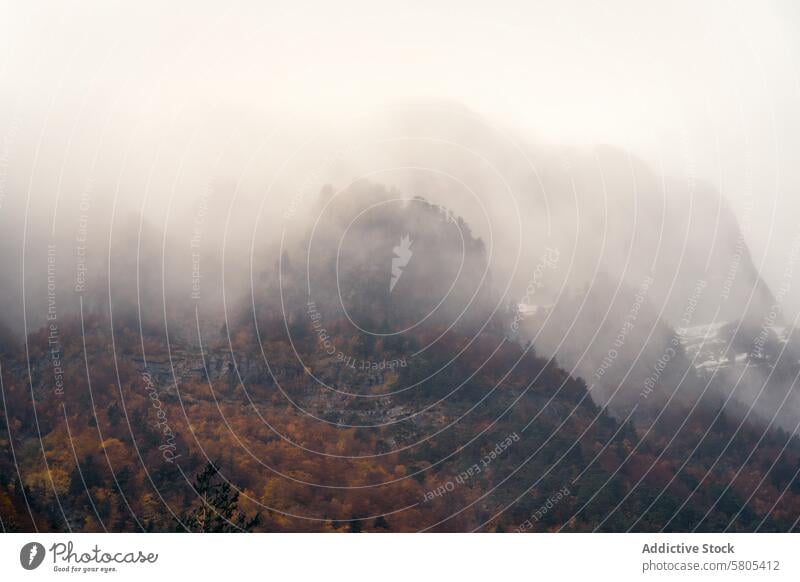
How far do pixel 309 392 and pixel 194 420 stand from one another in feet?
13.2

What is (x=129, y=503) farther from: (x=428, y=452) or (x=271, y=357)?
(x=428, y=452)

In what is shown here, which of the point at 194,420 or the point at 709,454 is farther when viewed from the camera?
the point at 709,454

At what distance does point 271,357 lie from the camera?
29906 millimetres

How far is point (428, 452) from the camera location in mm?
30828

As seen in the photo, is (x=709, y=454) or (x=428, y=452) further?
(x=709, y=454)

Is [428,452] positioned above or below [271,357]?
below

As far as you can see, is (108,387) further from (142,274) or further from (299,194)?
(299,194)
